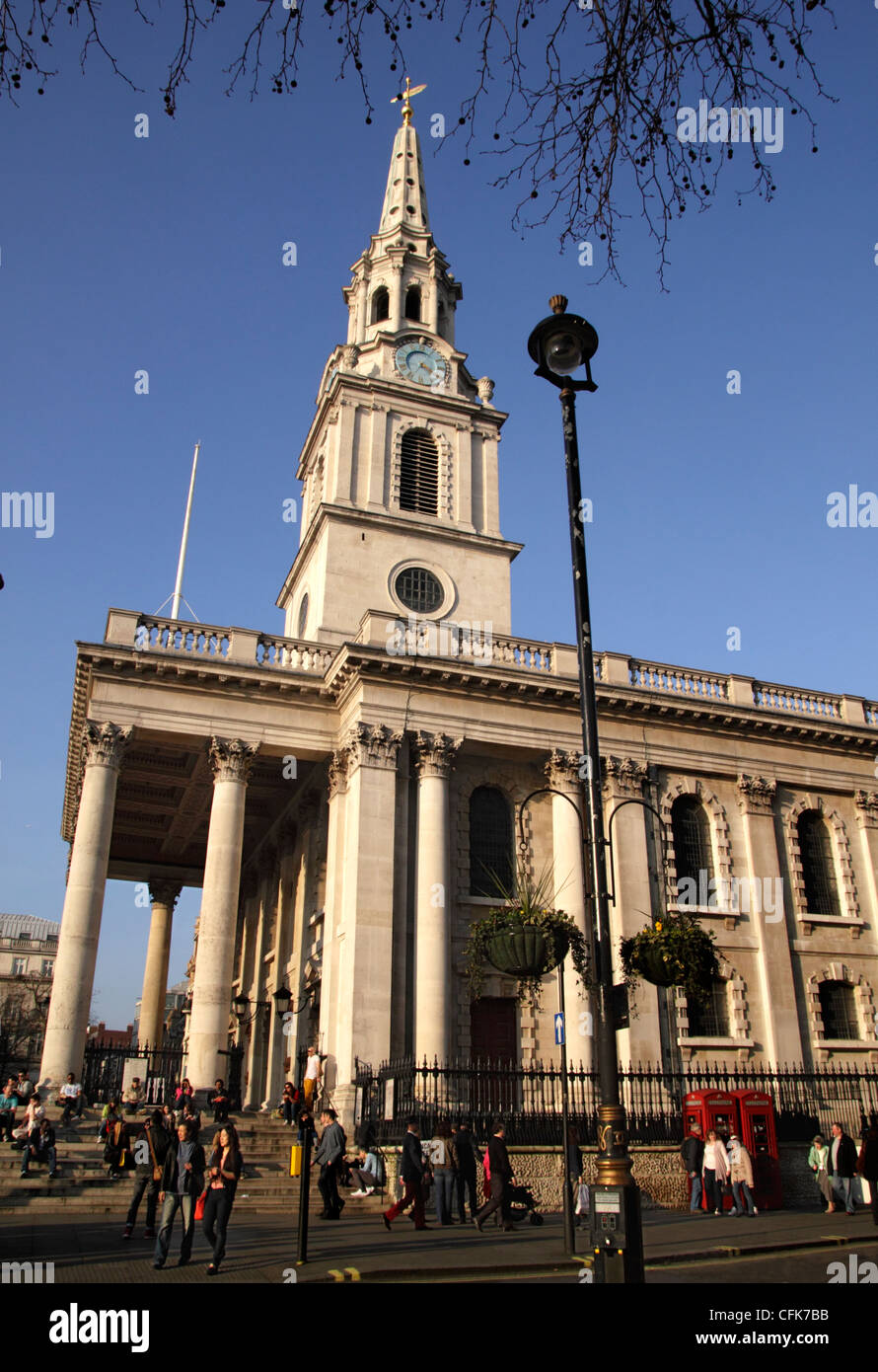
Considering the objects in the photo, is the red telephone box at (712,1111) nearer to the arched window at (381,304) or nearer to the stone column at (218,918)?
the stone column at (218,918)

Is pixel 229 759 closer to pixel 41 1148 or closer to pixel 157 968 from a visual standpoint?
pixel 41 1148

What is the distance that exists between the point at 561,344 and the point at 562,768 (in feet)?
65.0

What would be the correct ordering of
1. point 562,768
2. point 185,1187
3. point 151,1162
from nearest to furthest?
point 185,1187 < point 151,1162 < point 562,768

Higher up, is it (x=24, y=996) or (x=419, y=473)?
(x=419, y=473)

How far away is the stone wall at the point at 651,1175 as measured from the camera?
21.2 metres

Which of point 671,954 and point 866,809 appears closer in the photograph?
point 671,954

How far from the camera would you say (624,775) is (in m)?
31.2

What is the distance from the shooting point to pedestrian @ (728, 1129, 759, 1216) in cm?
2005

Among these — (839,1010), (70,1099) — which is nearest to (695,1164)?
(839,1010)

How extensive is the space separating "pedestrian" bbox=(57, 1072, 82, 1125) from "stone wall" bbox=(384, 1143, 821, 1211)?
749 cm

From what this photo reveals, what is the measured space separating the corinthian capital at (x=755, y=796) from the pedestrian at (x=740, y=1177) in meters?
14.1

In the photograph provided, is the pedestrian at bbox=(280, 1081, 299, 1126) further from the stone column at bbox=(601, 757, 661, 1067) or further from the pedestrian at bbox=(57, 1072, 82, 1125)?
the stone column at bbox=(601, 757, 661, 1067)
